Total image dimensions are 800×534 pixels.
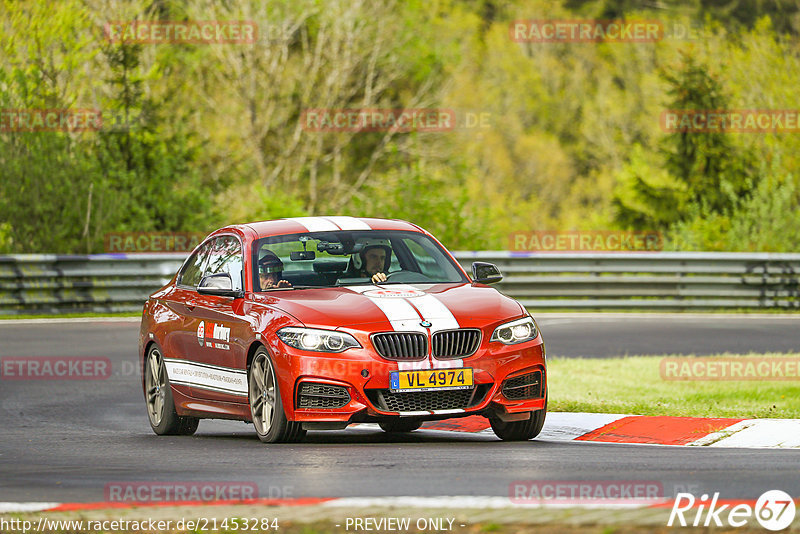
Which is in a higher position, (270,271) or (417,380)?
(270,271)

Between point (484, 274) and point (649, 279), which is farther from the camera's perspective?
point (649, 279)

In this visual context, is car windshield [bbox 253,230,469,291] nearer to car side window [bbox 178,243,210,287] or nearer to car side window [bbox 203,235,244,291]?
car side window [bbox 203,235,244,291]

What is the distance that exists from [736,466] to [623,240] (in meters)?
28.7

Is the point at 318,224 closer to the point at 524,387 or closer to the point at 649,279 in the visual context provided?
the point at 524,387

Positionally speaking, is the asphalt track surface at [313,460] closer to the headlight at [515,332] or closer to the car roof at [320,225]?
the headlight at [515,332]

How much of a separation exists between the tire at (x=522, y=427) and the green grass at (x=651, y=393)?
1.85m

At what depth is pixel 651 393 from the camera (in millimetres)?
13750

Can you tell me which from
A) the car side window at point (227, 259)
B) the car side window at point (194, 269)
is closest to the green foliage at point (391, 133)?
the car side window at point (194, 269)

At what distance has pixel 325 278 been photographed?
1067 cm

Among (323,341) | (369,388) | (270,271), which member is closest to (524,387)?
(369,388)

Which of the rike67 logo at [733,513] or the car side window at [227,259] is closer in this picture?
the rike67 logo at [733,513]

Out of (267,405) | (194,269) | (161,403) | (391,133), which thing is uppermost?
(194,269)

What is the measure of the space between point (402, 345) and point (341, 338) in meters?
0.40

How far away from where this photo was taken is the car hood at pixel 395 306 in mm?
9617
